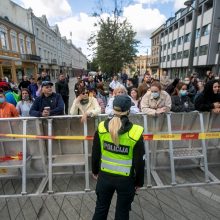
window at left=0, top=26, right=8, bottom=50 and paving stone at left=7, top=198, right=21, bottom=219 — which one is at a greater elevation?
window at left=0, top=26, right=8, bottom=50

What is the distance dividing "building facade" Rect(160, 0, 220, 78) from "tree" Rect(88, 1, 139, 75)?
5.85 metres

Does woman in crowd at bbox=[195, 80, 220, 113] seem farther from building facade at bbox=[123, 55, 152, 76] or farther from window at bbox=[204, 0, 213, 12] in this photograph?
window at bbox=[204, 0, 213, 12]

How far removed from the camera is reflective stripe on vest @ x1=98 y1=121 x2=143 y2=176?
199cm

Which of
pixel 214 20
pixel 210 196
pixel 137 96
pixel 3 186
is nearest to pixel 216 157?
pixel 210 196

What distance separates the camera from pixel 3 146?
12.4ft

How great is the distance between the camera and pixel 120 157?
2.08 meters

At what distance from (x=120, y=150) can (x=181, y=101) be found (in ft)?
11.3

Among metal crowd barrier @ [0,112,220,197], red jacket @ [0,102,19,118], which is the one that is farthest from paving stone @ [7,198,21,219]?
red jacket @ [0,102,19,118]

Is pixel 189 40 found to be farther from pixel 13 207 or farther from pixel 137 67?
pixel 13 207

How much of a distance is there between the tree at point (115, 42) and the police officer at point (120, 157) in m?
16.6

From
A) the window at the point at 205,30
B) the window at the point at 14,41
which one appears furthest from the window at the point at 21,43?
the window at the point at 205,30

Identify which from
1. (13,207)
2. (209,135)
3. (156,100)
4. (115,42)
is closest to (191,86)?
(209,135)

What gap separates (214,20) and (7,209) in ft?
120

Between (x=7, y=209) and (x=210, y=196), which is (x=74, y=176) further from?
(x=210, y=196)
